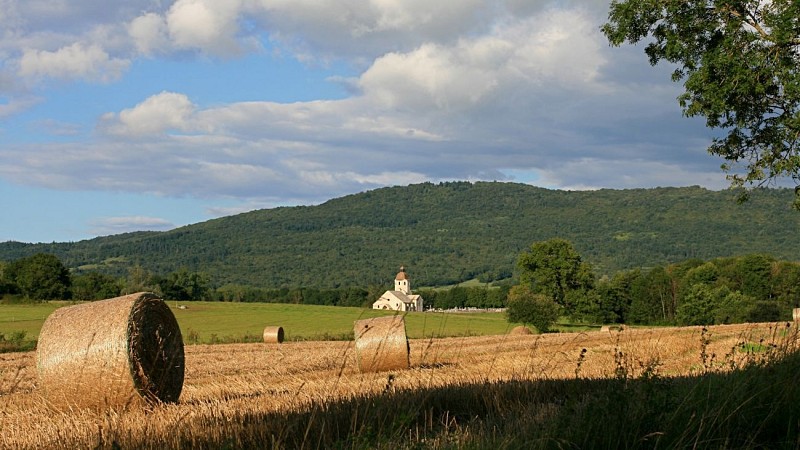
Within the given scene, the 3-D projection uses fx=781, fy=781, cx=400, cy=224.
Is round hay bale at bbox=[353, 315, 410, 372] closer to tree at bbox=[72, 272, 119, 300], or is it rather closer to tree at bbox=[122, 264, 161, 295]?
tree at bbox=[122, 264, 161, 295]

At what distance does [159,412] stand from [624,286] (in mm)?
101947

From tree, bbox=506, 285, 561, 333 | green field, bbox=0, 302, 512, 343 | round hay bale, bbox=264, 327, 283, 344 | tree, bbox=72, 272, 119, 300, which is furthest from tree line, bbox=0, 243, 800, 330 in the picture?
round hay bale, bbox=264, 327, 283, 344

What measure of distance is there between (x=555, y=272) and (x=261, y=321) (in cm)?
3218

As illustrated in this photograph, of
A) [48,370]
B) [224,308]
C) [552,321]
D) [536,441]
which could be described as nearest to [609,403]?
[536,441]

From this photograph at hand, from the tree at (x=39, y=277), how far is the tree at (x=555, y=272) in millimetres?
53917

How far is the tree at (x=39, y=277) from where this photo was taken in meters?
90.0

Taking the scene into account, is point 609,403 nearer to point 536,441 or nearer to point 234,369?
point 536,441

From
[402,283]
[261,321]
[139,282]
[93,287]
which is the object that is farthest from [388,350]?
[402,283]

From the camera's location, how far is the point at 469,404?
831cm

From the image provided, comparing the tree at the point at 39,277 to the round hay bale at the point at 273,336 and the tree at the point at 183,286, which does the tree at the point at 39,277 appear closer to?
the tree at the point at 183,286

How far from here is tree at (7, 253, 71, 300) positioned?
295 feet

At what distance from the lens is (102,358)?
1162cm

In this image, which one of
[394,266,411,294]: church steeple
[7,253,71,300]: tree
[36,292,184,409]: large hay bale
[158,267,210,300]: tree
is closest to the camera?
[36,292,184,409]: large hay bale

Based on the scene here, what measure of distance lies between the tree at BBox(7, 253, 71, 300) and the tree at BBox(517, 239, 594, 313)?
53917 millimetres
